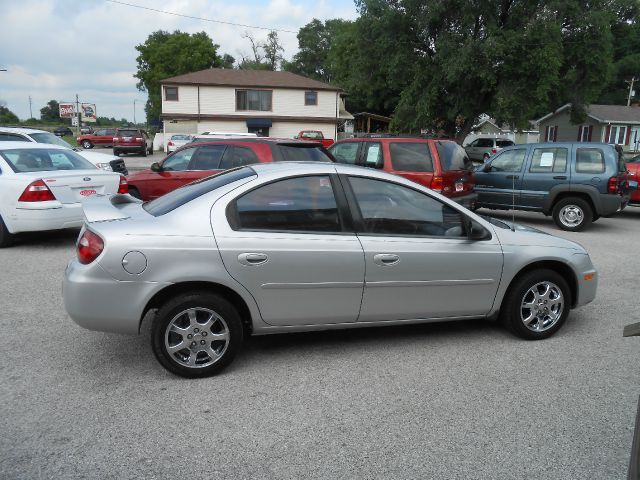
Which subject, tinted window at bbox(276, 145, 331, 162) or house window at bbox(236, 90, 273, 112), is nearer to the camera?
tinted window at bbox(276, 145, 331, 162)

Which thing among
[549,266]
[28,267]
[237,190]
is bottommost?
[28,267]

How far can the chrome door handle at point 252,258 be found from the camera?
3832 mm

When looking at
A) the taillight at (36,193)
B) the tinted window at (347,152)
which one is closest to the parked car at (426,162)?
the tinted window at (347,152)

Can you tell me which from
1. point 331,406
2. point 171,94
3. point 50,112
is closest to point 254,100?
point 171,94

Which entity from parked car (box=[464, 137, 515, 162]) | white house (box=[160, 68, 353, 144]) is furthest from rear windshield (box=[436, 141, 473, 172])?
white house (box=[160, 68, 353, 144])

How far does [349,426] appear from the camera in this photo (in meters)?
3.31

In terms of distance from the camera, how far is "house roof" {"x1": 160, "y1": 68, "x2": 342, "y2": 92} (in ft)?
125

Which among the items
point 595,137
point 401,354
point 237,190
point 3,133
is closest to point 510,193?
point 401,354

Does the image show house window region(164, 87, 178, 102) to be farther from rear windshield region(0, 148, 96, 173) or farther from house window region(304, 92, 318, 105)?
rear windshield region(0, 148, 96, 173)

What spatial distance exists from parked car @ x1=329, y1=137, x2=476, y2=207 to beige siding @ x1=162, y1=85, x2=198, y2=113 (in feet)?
101

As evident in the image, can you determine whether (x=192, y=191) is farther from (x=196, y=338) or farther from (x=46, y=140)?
(x=46, y=140)

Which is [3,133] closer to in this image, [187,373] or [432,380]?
[187,373]

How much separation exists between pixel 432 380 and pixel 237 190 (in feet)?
6.61

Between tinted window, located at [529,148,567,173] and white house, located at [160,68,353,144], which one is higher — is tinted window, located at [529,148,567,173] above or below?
below
